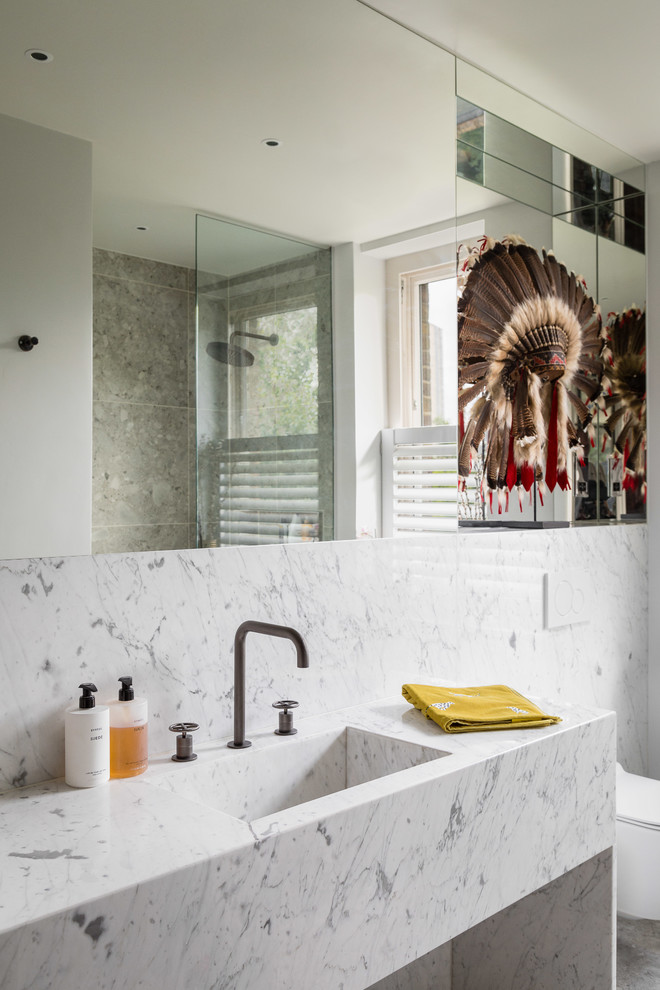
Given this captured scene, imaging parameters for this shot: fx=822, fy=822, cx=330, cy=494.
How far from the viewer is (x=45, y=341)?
1375 mm

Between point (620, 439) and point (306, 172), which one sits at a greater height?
point (306, 172)

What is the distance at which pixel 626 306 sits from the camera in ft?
9.39

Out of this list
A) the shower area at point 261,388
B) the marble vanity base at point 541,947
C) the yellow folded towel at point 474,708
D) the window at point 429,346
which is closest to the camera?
the shower area at point 261,388

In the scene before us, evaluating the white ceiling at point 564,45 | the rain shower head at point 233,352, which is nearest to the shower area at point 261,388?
the rain shower head at point 233,352

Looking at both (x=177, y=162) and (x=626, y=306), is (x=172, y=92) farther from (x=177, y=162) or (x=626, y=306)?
(x=626, y=306)

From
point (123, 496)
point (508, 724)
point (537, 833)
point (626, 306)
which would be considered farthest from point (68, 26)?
point (626, 306)

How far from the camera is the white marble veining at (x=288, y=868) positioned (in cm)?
103

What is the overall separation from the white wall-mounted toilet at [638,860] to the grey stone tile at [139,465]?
161cm

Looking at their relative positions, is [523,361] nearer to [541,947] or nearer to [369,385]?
[369,385]

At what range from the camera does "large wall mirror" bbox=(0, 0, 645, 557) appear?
1505 mm

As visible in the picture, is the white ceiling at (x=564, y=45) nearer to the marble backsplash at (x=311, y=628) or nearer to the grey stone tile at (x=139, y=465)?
the grey stone tile at (x=139, y=465)

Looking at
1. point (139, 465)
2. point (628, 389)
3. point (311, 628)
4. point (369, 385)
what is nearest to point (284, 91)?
point (369, 385)

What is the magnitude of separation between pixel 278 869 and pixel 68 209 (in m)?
1.12

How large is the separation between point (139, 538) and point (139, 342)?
358 millimetres
